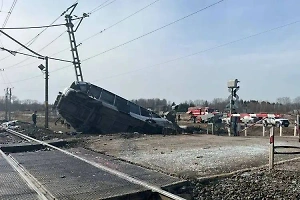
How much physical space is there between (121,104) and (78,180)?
14536 mm

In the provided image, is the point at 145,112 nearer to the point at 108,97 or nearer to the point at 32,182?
the point at 108,97

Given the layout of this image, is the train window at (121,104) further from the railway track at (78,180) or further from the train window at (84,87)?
the railway track at (78,180)

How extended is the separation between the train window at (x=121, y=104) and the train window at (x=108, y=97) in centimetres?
29

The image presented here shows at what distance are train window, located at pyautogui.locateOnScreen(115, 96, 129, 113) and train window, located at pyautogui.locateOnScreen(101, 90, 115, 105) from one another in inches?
11.3

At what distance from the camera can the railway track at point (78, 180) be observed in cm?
625

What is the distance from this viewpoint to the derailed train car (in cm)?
2117

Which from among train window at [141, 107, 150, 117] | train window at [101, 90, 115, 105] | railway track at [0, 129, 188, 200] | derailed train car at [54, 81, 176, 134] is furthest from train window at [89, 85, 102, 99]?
railway track at [0, 129, 188, 200]

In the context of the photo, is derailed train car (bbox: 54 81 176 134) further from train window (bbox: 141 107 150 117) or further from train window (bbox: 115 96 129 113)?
train window (bbox: 141 107 150 117)

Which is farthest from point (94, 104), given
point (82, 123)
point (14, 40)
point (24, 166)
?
point (24, 166)

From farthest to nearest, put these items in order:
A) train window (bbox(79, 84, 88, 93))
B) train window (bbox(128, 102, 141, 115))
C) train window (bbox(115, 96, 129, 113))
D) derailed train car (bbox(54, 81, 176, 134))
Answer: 1. train window (bbox(128, 102, 141, 115))
2. train window (bbox(79, 84, 88, 93))
3. train window (bbox(115, 96, 129, 113))
4. derailed train car (bbox(54, 81, 176, 134))

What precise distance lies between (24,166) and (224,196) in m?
5.64

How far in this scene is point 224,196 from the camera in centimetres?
609

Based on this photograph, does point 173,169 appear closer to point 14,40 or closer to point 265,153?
point 265,153

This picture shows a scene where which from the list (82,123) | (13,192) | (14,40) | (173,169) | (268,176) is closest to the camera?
(13,192)
